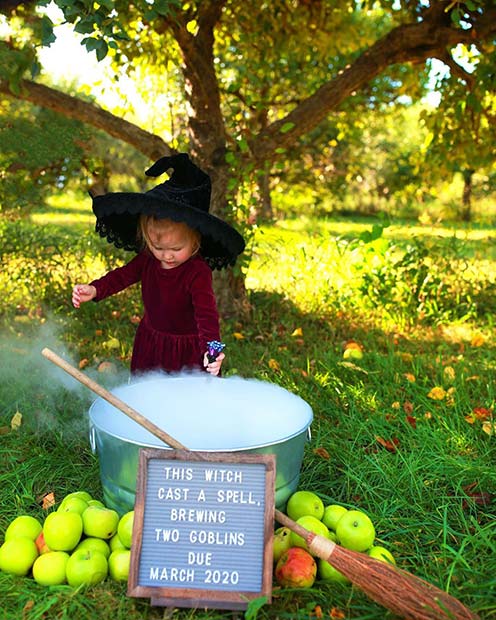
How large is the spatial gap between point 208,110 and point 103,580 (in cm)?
298

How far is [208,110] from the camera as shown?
3971mm

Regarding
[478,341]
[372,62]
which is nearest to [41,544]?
[478,341]

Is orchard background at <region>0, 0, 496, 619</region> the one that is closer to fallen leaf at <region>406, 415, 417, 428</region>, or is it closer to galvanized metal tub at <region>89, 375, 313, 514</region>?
fallen leaf at <region>406, 415, 417, 428</region>

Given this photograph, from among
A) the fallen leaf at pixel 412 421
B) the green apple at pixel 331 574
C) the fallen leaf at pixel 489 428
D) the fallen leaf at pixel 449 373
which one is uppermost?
the fallen leaf at pixel 449 373

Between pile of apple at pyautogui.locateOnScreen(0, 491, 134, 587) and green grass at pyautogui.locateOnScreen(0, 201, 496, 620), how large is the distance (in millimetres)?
37

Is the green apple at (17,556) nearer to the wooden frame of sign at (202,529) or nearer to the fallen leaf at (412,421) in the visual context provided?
the wooden frame of sign at (202,529)

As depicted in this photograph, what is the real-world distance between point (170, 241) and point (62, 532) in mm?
1056

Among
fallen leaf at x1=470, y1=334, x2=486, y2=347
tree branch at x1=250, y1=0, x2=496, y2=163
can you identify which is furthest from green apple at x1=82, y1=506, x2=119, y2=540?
fallen leaf at x1=470, y1=334, x2=486, y2=347

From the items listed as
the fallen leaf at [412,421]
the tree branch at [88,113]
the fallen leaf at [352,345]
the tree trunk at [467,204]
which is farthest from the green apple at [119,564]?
the tree trunk at [467,204]

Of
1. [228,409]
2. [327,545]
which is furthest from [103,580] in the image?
[228,409]

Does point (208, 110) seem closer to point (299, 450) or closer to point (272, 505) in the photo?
point (299, 450)

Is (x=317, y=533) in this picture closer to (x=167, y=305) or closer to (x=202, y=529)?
(x=202, y=529)

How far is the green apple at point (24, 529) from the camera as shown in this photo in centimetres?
183

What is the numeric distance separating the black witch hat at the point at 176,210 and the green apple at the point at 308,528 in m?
0.95
